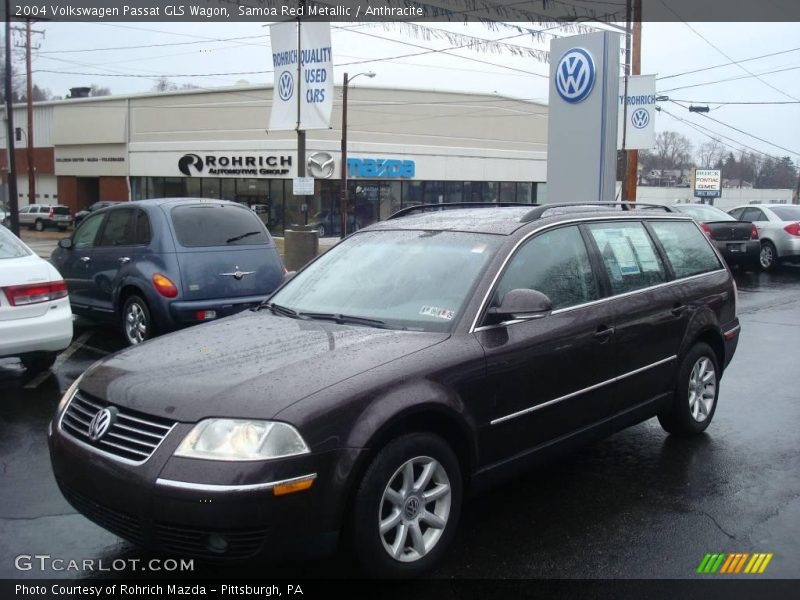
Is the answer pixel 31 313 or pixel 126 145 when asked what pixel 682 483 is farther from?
pixel 126 145

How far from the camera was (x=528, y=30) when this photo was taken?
69.5 ft

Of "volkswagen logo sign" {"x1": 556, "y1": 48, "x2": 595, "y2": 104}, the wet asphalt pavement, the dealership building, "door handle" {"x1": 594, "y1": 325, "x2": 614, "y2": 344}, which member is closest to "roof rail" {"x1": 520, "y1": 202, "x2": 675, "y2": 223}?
"door handle" {"x1": 594, "y1": 325, "x2": 614, "y2": 344}

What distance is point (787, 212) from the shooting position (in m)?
18.8

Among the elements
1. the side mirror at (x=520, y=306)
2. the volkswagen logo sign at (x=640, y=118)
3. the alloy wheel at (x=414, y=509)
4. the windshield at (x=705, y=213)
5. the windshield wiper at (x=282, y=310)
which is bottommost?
the alloy wheel at (x=414, y=509)

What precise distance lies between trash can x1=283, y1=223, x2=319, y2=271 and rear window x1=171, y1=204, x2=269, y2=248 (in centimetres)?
1182

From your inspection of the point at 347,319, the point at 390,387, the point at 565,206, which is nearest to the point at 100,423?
the point at 390,387

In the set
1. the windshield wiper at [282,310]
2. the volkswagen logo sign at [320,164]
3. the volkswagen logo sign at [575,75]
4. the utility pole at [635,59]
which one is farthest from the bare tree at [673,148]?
the windshield wiper at [282,310]

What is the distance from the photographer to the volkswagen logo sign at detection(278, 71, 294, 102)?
18875 mm

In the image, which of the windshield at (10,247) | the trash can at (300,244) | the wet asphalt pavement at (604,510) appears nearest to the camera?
the wet asphalt pavement at (604,510)

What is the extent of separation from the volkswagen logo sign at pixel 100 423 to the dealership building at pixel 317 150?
3196cm

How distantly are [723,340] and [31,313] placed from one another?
5.59 m

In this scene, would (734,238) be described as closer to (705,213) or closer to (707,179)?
(705,213)

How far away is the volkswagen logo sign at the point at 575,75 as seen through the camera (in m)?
12.2

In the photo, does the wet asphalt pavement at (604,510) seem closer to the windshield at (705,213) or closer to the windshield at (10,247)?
the windshield at (10,247)
